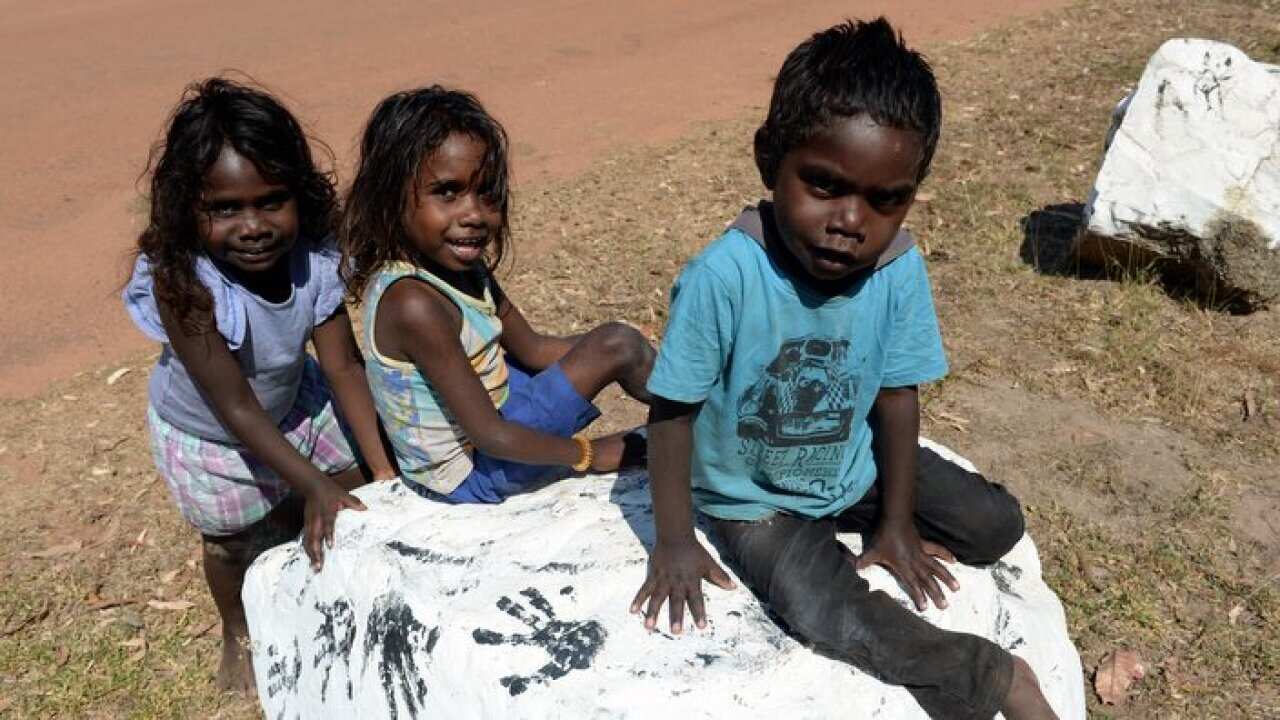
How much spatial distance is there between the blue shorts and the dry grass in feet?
3.64

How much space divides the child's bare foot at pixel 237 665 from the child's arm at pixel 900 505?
6.35ft

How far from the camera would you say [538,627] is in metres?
2.52

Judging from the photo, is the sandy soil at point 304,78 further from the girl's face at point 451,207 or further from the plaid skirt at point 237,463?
the girl's face at point 451,207

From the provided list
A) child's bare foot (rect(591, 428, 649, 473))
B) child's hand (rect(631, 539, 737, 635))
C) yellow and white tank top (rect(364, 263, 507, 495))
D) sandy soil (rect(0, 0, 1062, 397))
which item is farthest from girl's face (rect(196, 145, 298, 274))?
sandy soil (rect(0, 0, 1062, 397))

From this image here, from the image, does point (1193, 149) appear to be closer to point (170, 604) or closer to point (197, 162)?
point (197, 162)

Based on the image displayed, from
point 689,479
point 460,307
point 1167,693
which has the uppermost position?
point 460,307

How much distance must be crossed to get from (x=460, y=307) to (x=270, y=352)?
527 mm

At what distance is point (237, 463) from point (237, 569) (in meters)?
0.44

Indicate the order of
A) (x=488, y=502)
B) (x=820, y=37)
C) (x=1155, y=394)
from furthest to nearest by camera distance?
(x=1155, y=394)
(x=488, y=502)
(x=820, y=37)

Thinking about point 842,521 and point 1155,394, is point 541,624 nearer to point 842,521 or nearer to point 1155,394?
point 842,521

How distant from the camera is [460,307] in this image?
2.91m

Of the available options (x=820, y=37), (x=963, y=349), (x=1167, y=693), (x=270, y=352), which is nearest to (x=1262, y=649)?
(x=1167, y=693)

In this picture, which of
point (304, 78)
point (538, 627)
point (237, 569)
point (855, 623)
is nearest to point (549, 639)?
point (538, 627)

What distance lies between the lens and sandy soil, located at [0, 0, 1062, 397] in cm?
635
